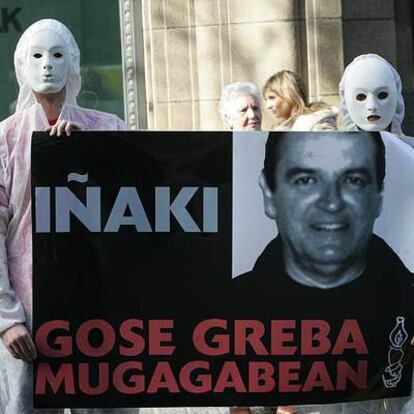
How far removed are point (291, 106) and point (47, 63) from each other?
296cm

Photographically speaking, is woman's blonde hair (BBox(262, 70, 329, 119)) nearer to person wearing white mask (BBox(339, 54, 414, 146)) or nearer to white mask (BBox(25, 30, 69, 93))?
person wearing white mask (BBox(339, 54, 414, 146))

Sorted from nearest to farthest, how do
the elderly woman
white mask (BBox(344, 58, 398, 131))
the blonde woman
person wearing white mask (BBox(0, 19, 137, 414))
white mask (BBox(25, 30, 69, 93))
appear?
person wearing white mask (BBox(0, 19, 137, 414))
white mask (BBox(25, 30, 69, 93))
white mask (BBox(344, 58, 398, 131))
the elderly woman
the blonde woman

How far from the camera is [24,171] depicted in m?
5.13

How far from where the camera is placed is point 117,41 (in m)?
11.0

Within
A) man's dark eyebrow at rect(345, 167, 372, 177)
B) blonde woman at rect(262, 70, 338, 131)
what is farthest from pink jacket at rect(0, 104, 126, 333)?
blonde woman at rect(262, 70, 338, 131)

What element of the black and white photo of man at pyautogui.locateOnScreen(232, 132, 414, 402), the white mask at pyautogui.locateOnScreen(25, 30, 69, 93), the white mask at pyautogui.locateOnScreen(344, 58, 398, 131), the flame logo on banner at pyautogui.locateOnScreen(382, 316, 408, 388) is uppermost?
the white mask at pyautogui.locateOnScreen(25, 30, 69, 93)

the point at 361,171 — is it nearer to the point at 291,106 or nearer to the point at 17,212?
the point at 17,212

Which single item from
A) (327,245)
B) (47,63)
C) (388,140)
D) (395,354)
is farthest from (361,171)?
(47,63)

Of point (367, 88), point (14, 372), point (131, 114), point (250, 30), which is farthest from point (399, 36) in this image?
point (14, 372)

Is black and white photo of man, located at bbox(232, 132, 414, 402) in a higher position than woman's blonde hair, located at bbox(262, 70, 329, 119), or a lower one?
lower

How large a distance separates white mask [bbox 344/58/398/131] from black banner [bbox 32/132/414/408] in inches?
8.3

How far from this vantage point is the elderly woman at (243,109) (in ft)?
23.3

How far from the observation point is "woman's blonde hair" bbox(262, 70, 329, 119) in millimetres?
7926

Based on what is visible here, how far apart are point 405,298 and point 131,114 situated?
588 centimetres
